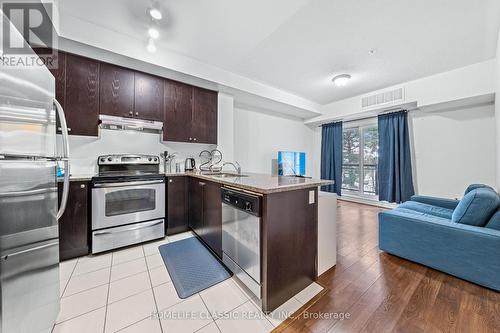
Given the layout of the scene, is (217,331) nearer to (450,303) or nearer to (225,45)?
(450,303)

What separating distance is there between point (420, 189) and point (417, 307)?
3.54 metres

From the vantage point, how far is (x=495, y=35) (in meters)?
2.37

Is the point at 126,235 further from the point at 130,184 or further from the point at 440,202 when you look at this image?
the point at 440,202

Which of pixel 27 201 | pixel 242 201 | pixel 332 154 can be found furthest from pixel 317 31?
pixel 332 154

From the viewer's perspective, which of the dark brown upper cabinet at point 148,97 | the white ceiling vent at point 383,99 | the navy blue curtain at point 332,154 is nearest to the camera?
the dark brown upper cabinet at point 148,97

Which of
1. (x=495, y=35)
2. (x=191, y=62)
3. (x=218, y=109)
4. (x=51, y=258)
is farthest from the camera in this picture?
(x=218, y=109)

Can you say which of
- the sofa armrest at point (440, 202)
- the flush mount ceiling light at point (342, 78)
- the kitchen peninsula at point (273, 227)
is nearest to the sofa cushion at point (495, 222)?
the sofa armrest at point (440, 202)

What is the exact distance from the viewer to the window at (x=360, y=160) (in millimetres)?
4879

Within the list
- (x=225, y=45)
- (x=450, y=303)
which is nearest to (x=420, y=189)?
(x=450, y=303)

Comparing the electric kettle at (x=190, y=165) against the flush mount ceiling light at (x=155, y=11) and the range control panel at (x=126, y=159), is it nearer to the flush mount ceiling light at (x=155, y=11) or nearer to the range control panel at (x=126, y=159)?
the range control panel at (x=126, y=159)

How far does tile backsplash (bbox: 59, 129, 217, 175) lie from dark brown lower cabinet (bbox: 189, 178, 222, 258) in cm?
87

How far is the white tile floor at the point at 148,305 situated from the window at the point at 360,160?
4.23 metres

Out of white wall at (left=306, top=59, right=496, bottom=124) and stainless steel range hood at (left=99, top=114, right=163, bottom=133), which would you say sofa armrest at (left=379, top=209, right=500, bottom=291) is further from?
stainless steel range hood at (left=99, top=114, right=163, bottom=133)

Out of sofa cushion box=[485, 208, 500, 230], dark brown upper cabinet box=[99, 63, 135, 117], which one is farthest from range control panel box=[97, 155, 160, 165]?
sofa cushion box=[485, 208, 500, 230]
